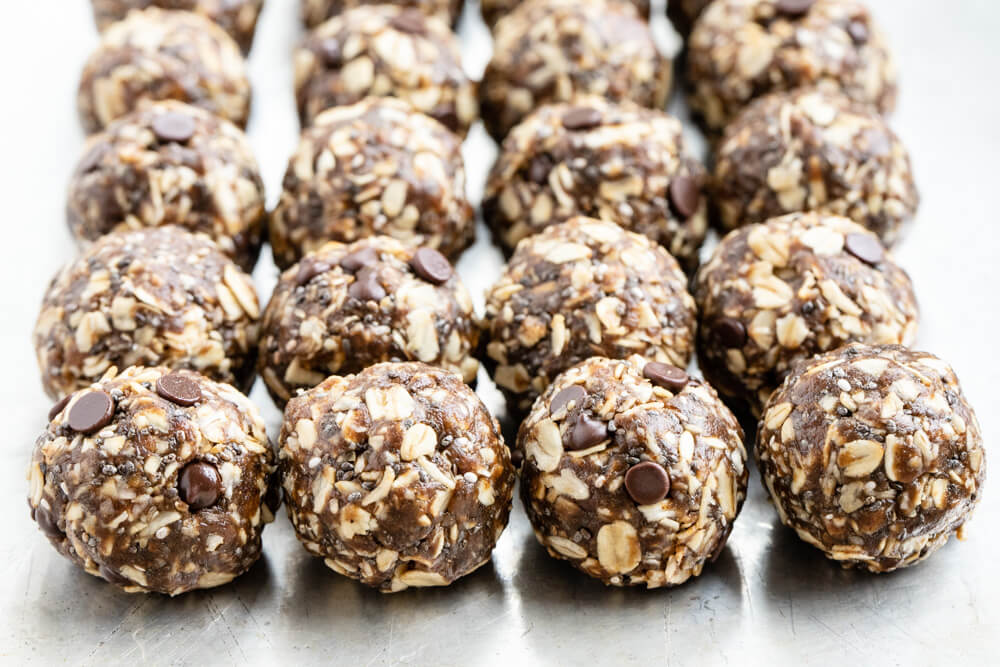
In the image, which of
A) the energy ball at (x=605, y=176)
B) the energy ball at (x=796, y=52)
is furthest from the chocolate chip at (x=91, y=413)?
the energy ball at (x=796, y=52)

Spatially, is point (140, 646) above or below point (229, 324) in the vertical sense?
below

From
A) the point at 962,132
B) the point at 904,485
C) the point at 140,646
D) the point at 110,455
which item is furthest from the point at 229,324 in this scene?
the point at 962,132

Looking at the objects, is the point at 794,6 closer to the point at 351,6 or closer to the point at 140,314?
the point at 351,6

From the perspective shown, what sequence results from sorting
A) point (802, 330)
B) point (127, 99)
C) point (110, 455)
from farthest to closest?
point (127, 99) < point (802, 330) < point (110, 455)

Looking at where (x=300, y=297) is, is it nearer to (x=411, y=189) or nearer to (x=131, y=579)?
(x=411, y=189)

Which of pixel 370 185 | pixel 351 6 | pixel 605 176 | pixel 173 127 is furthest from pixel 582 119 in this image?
pixel 351 6

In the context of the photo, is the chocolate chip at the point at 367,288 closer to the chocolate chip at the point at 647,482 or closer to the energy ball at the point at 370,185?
the energy ball at the point at 370,185
